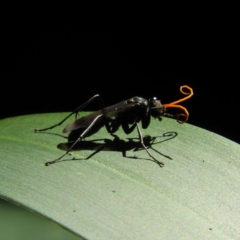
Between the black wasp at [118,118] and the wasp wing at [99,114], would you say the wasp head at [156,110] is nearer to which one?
the black wasp at [118,118]

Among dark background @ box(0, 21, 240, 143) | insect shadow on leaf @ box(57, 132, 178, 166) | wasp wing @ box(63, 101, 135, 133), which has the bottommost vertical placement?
dark background @ box(0, 21, 240, 143)

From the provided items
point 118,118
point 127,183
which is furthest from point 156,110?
point 127,183

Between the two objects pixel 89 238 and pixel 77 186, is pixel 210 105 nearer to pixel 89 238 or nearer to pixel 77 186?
pixel 77 186

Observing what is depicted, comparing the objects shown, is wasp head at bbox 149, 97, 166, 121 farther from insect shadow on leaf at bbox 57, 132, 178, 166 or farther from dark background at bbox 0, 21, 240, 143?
dark background at bbox 0, 21, 240, 143

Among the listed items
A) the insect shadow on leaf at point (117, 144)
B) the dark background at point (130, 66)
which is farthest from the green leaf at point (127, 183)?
the dark background at point (130, 66)

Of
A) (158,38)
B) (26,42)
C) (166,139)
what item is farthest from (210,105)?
(166,139)

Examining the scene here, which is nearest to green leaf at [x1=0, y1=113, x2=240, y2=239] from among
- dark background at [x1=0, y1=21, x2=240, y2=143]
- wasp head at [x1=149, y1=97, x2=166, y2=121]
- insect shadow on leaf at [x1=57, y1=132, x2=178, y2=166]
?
insect shadow on leaf at [x1=57, y1=132, x2=178, y2=166]
